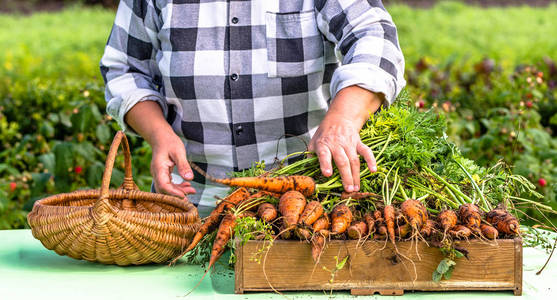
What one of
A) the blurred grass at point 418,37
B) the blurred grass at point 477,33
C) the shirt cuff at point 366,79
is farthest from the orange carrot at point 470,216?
the blurred grass at point 477,33

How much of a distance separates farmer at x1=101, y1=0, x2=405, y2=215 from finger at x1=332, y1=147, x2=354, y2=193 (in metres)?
0.51

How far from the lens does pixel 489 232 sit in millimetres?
1562

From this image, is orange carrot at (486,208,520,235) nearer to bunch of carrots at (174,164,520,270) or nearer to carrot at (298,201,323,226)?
bunch of carrots at (174,164,520,270)

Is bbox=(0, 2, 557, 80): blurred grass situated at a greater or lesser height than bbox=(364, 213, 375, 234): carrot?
lesser

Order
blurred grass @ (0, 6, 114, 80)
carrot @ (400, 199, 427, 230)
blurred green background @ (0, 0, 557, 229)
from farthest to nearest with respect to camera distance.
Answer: blurred grass @ (0, 6, 114, 80) < blurred green background @ (0, 0, 557, 229) < carrot @ (400, 199, 427, 230)

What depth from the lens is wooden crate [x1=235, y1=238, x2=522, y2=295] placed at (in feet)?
5.20

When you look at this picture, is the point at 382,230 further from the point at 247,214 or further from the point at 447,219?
the point at 247,214

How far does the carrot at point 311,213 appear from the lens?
157 centimetres

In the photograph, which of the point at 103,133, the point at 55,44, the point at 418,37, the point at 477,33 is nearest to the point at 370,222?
the point at 103,133

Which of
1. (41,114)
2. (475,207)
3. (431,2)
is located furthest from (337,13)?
(431,2)

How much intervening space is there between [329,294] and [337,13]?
93cm

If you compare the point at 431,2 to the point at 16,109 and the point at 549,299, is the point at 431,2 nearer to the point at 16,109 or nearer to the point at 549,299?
the point at 16,109

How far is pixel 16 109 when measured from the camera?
490cm

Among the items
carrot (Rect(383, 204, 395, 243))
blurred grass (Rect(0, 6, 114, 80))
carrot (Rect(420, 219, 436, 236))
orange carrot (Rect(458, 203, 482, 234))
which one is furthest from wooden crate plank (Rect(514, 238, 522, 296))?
blurred grass (Rect(0, 6, 114, 80))
